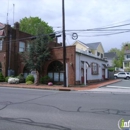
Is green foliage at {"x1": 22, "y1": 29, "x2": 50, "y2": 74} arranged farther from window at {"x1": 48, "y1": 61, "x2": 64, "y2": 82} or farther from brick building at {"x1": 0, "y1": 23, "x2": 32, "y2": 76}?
brick building at {"x1": 0, "y1": 23, "x2": 32, "y2": 76}

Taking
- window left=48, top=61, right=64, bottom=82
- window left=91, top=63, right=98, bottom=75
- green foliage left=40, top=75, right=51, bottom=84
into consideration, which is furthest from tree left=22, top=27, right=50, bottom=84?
window left=91, top=63, right=98, bottom=75

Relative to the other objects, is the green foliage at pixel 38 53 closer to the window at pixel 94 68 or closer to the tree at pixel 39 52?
the tree at pixel 39 52

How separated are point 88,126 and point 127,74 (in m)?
39.8

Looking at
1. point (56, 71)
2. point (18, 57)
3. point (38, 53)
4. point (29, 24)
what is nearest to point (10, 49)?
point (18, 57)

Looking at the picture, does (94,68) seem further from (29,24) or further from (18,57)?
(29,24)

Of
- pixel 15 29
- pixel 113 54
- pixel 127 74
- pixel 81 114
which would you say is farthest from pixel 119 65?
pixel 81 114

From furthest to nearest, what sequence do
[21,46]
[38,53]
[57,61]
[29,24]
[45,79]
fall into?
[29,24], [21,46], [57,61], [45,79], [38,53]

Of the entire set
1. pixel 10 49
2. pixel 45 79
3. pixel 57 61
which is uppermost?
pixel 10 49

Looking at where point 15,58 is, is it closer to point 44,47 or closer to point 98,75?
point 44,47

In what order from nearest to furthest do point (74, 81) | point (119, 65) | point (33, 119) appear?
point (33, 119)
point (74, 81)
point (119, 65)

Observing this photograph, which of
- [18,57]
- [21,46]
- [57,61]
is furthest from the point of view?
[21,46]

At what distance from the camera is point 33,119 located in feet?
21.1

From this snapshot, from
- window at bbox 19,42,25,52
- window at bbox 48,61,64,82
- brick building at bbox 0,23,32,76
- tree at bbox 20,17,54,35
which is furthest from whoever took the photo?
tree at bbox 20,17,54,35

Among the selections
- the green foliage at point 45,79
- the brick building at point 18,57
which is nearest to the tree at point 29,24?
the brick building at point 18,57
